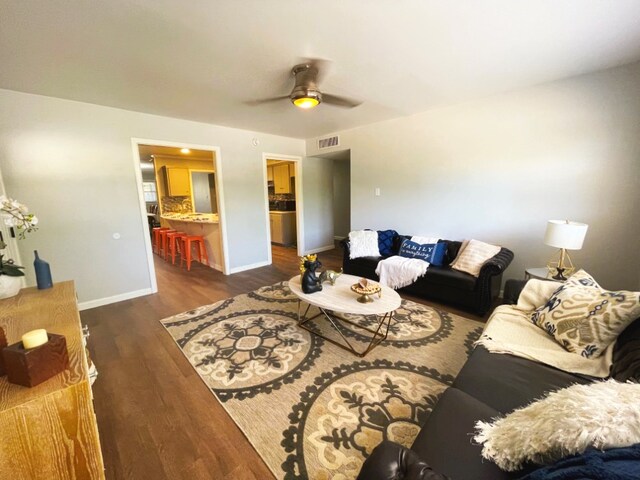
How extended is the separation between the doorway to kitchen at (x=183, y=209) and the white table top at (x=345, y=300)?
8.42ft

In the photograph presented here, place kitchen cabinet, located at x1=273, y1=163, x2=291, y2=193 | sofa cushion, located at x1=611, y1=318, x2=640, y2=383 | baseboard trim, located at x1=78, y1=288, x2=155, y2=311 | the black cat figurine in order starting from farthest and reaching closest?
kitchen cabinet, located at x1=273, y1=163, x2=291, y2=193
baseboard trim, located at x1=78, y1=288, x2=155, y2=311
the black cat figurine
sofa cushion, located at x1=611, y1=318, x2=640, y2=383

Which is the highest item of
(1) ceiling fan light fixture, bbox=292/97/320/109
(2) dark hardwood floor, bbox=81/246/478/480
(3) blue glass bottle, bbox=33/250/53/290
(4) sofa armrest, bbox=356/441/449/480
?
(1) ceiling fan light fixture, bbox=292/97/320/109

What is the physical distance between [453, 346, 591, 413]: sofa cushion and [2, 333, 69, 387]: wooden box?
168cm

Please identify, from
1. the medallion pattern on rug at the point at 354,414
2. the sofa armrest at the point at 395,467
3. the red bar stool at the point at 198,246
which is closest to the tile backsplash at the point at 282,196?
the red bar stool at the point at 198,246

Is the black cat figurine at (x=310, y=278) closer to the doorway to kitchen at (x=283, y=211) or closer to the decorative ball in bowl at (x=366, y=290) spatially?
the decorative ball in bowl at (x=366, y=290)

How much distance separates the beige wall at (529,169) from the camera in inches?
98.0

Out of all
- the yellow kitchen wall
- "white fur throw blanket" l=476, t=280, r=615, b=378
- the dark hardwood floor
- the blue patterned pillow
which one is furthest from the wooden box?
the yellow kitchen wall

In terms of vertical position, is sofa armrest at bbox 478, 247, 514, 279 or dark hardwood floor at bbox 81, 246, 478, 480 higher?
sofa armrest at bbox 478, 247, 514, 279

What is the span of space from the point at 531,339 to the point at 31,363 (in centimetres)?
240

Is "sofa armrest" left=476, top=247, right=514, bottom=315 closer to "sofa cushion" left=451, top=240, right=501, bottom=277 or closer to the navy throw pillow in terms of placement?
"sofa cushion" left=451, top=240, right=501, bottom=277

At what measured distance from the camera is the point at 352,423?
153cm

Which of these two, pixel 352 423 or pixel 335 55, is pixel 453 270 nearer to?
pixel 352 423

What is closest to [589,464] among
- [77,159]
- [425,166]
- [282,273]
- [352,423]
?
[352,423]

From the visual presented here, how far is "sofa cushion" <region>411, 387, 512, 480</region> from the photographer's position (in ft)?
2.79
